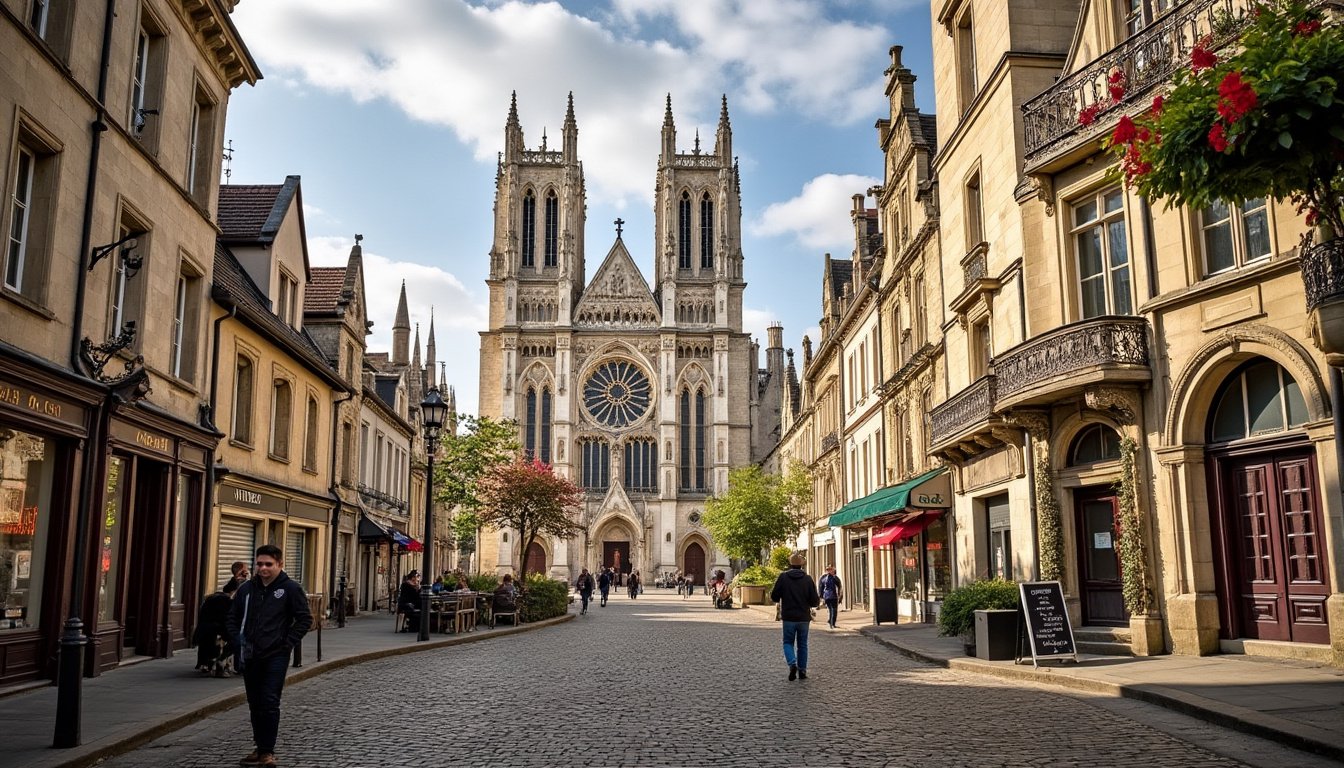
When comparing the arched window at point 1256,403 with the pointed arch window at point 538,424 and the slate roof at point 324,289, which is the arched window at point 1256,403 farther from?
the pointed arch window at point 538,424

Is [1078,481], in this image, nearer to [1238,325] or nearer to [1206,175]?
[1238,325]

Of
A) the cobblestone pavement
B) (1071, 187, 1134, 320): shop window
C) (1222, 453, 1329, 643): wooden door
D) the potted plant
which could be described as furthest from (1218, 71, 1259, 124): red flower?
the potted plant

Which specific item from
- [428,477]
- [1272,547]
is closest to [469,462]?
[428,477]

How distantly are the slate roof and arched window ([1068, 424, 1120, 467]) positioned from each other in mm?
20490

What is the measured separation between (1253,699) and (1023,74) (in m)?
12.3

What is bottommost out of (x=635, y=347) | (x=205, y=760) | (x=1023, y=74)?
(x=205, y=760)

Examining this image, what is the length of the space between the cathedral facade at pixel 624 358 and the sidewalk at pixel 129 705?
5813cm

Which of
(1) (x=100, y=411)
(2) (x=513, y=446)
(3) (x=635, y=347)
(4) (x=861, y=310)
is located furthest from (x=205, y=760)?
(3) (x=635, y=347)

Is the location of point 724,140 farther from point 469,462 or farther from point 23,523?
point 23,523

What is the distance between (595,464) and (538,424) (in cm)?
518

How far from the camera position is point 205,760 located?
841 cm

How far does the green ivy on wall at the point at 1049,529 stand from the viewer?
1742cm

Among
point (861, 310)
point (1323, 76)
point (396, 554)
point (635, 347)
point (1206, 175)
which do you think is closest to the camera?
point (1323, 76)

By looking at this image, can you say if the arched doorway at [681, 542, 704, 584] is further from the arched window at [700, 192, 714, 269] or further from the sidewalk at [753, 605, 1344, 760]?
the sidewalk at [753, 605, 1344, 760]
